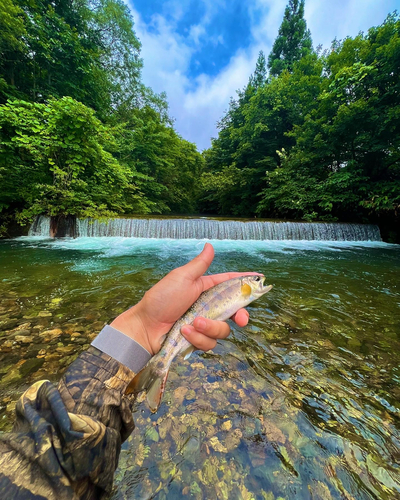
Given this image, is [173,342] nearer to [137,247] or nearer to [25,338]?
[25,338]

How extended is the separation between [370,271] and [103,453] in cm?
934

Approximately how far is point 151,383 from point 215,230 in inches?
495

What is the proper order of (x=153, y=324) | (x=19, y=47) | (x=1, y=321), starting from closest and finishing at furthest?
(x=153, y=324)
(x=1, y=321)
(x=19, y=47)

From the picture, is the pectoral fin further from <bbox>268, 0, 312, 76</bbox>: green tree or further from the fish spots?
<bbox>268, 0, 312, 76</bbox>: green tree

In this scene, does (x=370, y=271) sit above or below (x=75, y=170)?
below

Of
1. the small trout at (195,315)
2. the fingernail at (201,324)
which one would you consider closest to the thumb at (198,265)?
the small trout at (195,315)

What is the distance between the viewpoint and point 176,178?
90.3 feet

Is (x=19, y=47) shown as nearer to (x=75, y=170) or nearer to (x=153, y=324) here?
(x=75, y=170)

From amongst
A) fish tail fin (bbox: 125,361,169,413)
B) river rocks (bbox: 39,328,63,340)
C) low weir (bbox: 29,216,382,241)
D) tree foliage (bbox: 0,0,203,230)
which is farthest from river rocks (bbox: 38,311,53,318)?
low weir (bbox: 29,216,382,241)

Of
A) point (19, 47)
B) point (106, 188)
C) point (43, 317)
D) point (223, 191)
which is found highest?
point (19, 47)

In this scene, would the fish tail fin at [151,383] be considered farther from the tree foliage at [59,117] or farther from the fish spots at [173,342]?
the tree foliage at [59,117]

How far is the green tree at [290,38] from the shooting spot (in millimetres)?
30694

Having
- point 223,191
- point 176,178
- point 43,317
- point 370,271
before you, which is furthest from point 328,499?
point 176,178

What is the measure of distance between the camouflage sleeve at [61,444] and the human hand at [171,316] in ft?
1.99
